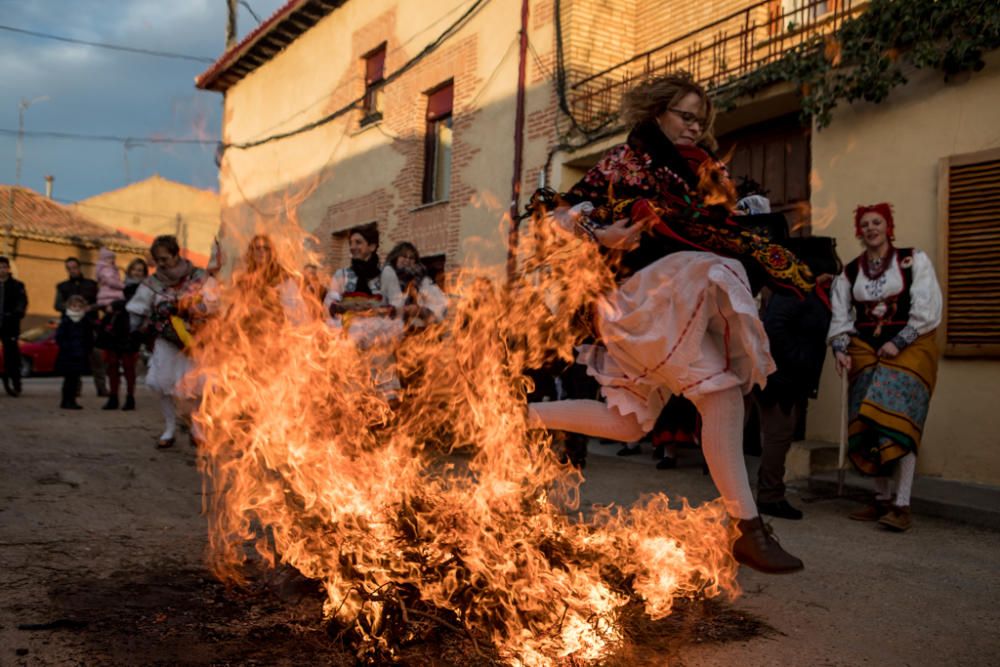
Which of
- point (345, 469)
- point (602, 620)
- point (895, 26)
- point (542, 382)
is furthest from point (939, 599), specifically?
Result: point (895, 26)

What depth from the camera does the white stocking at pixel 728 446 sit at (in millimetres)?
2871

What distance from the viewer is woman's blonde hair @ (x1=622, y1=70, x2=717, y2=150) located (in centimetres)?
325

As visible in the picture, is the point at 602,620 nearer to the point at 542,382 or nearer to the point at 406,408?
the point at 406,408

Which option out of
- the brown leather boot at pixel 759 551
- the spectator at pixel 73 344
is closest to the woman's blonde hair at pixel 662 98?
the brown leather boot at pixel 759 551

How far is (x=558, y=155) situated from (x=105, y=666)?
993 centimetres

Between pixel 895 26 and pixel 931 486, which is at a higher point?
pixel 895 26

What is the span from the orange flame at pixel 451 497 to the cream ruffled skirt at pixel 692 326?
0.22m

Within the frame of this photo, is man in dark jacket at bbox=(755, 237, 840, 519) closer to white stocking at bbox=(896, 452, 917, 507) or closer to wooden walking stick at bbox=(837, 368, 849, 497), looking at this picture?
wooden walking stick at bbox=(837, 368, 849, 497)

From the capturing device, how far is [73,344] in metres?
11.0

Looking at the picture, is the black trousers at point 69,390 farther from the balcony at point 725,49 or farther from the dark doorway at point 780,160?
the dark doorway at point 780,160

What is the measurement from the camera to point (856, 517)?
17.6 feet

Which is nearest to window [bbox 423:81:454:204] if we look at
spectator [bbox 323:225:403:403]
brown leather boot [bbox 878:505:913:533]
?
spectator [bbox 323:225:403:403]

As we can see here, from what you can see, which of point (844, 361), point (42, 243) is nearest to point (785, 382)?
point (844, 361)

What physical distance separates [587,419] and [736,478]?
0.66 m
